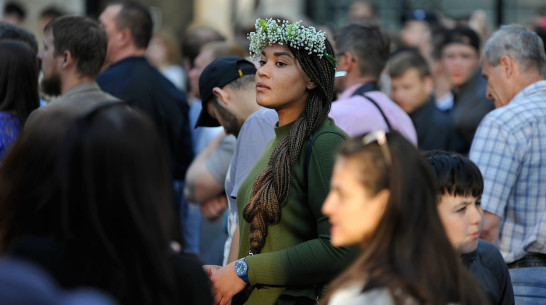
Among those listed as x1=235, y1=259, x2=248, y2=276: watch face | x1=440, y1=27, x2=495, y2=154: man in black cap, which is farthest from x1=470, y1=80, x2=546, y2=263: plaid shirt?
x1=440, y1=27, x2=495, y2=154: man in black cap

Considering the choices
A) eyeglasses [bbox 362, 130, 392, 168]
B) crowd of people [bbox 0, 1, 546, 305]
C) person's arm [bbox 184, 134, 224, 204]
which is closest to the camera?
crowd of people [bbox 0, 1, 546, 305]

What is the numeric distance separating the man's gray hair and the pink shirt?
72 centimetres

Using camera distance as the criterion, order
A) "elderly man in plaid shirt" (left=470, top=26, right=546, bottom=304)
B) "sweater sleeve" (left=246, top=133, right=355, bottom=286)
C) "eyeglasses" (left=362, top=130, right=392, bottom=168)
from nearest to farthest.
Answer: "eyeglasses" (left=362, top=130, right=392, bottom=168), "sweater sleeve" (left=246, top=133, right=355, bottom=286), "elderly man in plaid shirt" (left=470, top=26, right=546, bottom=304)

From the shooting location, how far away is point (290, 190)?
12.1 feet

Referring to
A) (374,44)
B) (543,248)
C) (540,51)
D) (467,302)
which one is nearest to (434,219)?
(467,302)

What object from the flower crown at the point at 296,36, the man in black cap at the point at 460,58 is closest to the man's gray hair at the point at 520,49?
the flower crown at the point at 296,36

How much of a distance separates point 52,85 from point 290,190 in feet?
7.48

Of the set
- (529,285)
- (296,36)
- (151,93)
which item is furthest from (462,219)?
(151,93)

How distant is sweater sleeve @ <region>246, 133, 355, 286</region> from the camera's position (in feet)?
11.7

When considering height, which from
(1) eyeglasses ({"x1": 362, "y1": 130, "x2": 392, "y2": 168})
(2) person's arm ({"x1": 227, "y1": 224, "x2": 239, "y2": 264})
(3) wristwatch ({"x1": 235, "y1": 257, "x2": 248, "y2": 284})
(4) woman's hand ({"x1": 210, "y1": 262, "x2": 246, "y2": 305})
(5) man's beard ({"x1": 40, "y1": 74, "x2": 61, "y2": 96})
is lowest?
(2) person's arm ({"x1": 227, "y1": 224, "x2": 239, "y2": 264})

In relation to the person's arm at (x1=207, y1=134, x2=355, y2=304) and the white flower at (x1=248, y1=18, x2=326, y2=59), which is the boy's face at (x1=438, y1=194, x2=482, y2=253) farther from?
the white flower at (x1=248, y1=18, x2=326, y2=59)

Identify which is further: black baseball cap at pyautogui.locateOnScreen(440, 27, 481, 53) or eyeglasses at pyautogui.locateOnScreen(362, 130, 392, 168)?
black baseball cap at pyautogui.locateOnScreen(440, 27, 481, 53)

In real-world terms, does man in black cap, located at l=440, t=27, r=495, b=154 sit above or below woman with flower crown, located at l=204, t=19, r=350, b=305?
below

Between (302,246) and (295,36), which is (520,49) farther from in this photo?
(302,246)
